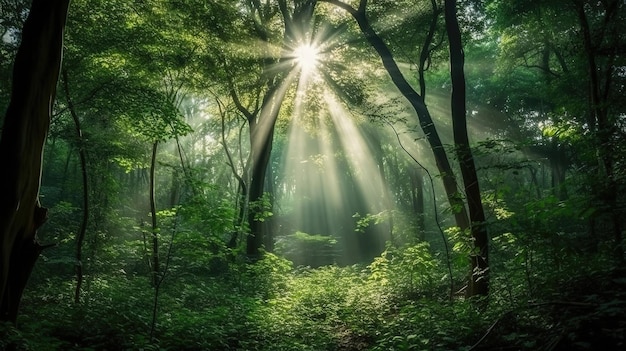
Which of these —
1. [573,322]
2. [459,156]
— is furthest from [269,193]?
[573,322]

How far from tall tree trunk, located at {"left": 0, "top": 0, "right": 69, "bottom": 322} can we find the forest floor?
580 cm

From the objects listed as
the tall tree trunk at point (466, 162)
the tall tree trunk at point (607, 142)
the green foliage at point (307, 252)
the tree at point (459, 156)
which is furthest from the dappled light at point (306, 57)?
the green foliage at point (307, 252)

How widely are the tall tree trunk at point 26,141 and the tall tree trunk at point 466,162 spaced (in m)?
6.78

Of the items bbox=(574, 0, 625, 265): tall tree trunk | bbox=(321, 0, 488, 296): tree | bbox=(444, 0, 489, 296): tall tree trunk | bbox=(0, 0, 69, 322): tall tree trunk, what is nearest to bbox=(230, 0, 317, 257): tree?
bbox=(321, 0, 488, 296): tree

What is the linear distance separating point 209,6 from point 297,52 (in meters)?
4.98

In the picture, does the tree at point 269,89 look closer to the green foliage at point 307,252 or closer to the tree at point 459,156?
the tree at point 459,156

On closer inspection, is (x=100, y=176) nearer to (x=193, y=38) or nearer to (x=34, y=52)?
(x=193, y=38)

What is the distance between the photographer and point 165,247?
52.4 ft

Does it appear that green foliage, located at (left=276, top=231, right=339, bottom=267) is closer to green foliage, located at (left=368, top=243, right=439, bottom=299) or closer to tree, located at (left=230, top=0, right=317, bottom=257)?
tree, located at (left=230, top=0, right=317, bottom=257)

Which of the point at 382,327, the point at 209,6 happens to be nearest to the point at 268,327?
the point at 382,327

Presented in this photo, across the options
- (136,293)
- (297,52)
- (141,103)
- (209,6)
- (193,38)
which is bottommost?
(136,293)

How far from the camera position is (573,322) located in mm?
3697

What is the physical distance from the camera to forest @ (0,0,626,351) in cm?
512

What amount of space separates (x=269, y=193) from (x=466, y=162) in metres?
7.35
